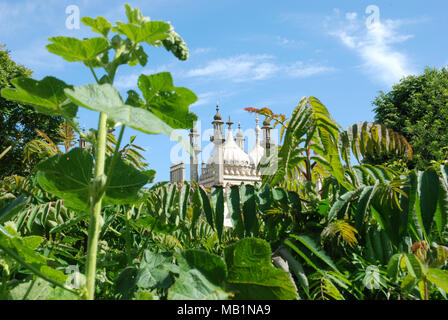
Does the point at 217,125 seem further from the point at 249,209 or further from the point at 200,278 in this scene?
the point at 200,278

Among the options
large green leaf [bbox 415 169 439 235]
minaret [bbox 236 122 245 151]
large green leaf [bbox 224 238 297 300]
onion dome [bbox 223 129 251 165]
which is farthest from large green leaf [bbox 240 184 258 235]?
minaret [bbox 236 122 245 151]

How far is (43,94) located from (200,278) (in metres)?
0.46

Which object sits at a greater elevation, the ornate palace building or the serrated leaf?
the ornate palace building

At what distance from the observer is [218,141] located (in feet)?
124

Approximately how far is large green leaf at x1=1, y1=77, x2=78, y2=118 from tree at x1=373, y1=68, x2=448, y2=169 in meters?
28.3

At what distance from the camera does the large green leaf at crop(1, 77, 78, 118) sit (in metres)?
0.79

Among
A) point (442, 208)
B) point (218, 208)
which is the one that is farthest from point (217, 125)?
point (442, 208)

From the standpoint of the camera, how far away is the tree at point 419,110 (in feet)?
90.1

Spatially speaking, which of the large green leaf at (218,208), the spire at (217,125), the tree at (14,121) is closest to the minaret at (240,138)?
the spire at (217,125)

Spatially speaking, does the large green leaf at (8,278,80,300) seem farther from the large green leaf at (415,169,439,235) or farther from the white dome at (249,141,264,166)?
the white dome at (249,141,264,166)

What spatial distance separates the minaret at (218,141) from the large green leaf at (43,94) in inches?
1407

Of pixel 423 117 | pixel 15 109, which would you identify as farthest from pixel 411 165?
pixel 15 109

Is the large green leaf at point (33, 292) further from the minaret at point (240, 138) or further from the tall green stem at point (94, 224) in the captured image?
the minaret at point (240, 138)
